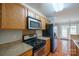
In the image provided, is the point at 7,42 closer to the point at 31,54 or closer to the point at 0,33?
the point at 0,33

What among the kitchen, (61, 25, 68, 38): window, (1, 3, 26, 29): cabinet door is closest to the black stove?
the kitchen

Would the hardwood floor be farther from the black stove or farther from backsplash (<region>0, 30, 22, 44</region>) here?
backsplash (<region>0, 30, 22, 44</region>)

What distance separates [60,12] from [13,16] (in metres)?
0.72

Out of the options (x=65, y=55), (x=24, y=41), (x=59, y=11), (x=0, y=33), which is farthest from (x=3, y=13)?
(x=65, y=55)

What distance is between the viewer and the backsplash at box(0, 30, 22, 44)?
1594mm

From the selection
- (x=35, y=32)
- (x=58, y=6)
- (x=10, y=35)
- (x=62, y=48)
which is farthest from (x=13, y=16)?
(x=62, y=48)

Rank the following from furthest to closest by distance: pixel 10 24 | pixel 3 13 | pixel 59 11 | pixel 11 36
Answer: pixel 11 36
pixel 59 11
pixel 10 24
pixel 3 13

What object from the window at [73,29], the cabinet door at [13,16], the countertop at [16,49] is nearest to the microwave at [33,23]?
the cabinet door at [13,16]

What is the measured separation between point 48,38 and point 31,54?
442mm

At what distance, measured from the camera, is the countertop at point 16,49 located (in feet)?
4.55

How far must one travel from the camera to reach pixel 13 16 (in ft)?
5.01

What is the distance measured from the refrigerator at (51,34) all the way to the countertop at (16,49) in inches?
13.5

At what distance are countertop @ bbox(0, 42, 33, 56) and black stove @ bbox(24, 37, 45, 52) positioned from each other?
0.18 feet

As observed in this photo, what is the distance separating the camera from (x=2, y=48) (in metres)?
1.55
